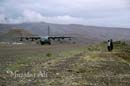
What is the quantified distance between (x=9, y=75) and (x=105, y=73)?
6276mm

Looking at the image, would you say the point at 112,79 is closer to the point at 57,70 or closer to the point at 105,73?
the point at 105,73

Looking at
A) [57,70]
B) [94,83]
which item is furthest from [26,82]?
[57,70]

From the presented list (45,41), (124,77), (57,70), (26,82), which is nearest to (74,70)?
(57,70)

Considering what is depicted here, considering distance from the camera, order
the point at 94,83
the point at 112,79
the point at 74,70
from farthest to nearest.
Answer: the point at 74,70 → the point at 112,79 → the point at 94,83

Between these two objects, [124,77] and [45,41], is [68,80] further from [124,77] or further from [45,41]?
[45,41]

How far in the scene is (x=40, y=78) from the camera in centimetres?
2275

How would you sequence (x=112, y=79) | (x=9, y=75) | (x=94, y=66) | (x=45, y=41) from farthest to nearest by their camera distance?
(x=45, y=41) → (x=94, y=66) → (x=9, y=75) → (x=112, y=79)

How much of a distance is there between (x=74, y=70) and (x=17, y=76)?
4.58m

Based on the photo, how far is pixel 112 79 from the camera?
22.4 meters

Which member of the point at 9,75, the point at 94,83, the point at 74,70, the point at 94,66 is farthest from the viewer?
the point at 94,66

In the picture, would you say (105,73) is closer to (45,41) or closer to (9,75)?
(9,75)

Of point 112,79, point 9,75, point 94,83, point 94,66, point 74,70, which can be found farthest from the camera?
point 94,66

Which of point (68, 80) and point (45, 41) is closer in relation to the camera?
point (68, 80)

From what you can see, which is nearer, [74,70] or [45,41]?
[74,70]
